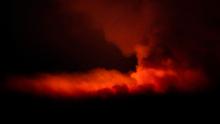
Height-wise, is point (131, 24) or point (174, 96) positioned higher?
point (131, 24)

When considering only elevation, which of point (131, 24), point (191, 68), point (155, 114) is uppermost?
point (131, 24)

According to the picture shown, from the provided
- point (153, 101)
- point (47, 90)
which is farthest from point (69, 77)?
point (153, 101)

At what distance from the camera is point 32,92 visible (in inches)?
555

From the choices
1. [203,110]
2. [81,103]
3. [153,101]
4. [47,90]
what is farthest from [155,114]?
[47,90]

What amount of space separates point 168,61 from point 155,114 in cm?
224

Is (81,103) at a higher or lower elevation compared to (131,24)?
lower

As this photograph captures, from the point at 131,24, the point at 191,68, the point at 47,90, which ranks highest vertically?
the point at 131,24

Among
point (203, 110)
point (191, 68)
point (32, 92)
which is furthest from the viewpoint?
point (191, 68)

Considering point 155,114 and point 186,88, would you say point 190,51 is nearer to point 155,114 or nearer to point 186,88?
point 186,88

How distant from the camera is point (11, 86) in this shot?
14.1 metres

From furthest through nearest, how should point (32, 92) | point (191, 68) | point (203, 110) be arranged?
1. point (191, 68)
2. point (203, 110)
3. point (32, 92)

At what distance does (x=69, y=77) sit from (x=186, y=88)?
14.7 ft

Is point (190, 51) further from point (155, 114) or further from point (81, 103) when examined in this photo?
point (81, 103)

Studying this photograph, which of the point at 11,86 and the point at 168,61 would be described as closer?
the point at 11,86
